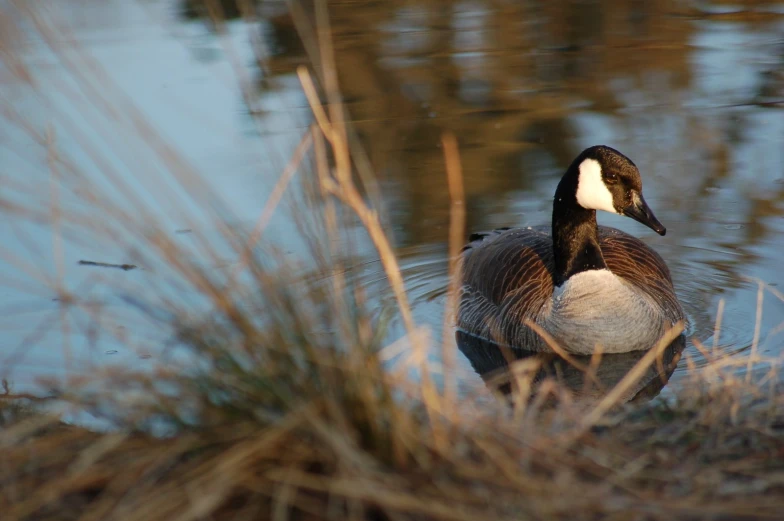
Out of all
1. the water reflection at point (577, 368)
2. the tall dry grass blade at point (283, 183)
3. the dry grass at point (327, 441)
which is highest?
the tall dry grass blade at point (283, 183)

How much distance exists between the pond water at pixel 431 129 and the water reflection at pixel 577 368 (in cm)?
15

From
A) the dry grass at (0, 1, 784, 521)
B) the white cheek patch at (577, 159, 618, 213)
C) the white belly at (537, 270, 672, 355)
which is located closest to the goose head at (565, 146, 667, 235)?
the white cheek patch at (577, 159, 618, 213)

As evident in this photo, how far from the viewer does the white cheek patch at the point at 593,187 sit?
6.24 m

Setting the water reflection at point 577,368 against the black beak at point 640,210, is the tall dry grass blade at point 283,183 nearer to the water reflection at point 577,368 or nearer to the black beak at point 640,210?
the water reflection at point 577,368

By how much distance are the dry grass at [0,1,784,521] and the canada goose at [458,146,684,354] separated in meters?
2.78

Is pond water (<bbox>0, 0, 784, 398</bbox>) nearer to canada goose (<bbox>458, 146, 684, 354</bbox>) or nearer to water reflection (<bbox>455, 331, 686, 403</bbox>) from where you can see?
water reflection (<bbox>455, 331, 686, 403</bbox>)

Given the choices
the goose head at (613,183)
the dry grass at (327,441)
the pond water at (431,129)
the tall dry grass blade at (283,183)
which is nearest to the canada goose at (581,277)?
the goose head at (613,183)

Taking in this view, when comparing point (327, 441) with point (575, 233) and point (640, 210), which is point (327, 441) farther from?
point (575, 233)

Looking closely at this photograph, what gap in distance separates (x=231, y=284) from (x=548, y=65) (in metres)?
8.74

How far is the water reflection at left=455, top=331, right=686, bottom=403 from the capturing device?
5402mm

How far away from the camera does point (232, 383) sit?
9.86 feet

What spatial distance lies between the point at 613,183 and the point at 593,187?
13 centimetres

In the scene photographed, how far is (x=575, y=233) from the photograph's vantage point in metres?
6.54

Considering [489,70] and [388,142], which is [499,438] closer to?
[388,142]
